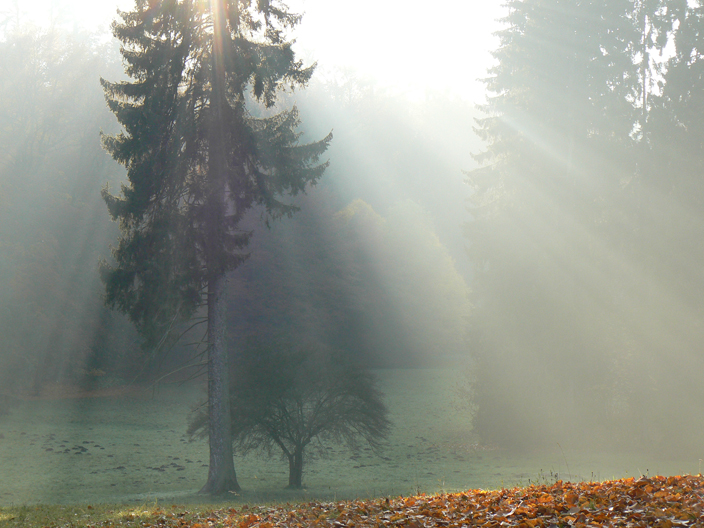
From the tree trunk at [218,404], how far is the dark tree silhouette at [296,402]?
5.95 feet

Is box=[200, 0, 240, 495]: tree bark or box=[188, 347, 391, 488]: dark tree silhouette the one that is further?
box=[188, 347, 391, 488]: dark tree silhouette

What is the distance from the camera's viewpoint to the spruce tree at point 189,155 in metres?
12.9

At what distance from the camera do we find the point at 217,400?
13516mm

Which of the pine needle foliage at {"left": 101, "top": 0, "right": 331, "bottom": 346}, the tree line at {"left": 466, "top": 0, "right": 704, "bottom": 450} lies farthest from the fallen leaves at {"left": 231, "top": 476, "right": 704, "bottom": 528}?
the tree line at {"left": 466, "top": 0, "right": 704, "bottom": 450}

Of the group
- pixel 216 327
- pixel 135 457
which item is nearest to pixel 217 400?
pixel 216 327

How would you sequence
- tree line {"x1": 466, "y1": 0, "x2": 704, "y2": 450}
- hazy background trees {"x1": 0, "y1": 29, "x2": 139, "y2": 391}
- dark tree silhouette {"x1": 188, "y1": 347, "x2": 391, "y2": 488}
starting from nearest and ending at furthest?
1. dark tree silhouette {"x1": 188, "y1": 347, "x2": 391, "y2": 488}
2. tree line {"x1": 466, "y1": 0, "x2": 704, "y2": 450}
3. hazy background trees {"x1": 0, "y1": 29, "x2": 139, "y2": 391}

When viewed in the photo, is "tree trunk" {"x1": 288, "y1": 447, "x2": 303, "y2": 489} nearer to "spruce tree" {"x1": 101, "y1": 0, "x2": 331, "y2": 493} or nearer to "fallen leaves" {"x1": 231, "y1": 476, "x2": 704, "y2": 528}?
"spruce tree" {"x1": 101, "y1": 0, "x2": 331, "y2": 493}

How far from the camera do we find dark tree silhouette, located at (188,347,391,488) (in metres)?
15.5

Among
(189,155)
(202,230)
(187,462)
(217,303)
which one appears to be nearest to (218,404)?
(217,303)

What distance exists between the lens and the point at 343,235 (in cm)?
3475

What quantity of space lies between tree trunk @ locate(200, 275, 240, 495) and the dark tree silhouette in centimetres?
181

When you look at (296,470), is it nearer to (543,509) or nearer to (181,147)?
(181,147)

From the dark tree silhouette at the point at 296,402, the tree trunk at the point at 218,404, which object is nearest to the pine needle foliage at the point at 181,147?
the tree trunk at the point at 218,404

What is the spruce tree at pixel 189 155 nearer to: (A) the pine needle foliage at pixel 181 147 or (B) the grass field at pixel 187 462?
(A) the pine needle foliage at pixel 181 147
